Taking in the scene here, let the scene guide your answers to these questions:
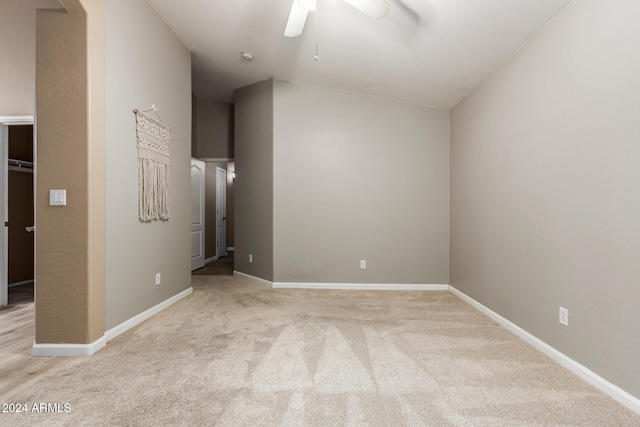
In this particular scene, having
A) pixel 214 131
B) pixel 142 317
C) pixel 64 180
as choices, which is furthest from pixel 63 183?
pixel 214 131

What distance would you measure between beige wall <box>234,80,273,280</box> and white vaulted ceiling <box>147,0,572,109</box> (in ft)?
1.38

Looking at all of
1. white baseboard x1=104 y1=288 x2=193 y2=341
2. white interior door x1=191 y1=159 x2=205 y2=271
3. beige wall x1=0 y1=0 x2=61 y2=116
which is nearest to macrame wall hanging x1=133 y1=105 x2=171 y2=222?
white baseboard x1=104 y1=288 x2=193 y2=341

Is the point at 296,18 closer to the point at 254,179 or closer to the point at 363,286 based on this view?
the point at 254,179

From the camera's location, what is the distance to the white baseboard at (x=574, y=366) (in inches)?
61.1

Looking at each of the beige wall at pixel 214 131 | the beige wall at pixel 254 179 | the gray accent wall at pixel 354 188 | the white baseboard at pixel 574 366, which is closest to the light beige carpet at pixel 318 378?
the white baseboard at pixel 574 366

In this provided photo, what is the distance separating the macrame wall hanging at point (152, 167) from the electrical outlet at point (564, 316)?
357cm

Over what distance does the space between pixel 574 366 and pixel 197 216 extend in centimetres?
545

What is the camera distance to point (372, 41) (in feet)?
9.29

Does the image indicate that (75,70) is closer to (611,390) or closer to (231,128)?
(231,128)

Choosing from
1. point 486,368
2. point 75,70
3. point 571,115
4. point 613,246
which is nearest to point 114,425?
point 486,368

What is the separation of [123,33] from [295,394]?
3.20 metres

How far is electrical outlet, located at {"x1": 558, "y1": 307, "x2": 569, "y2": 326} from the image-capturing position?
6.52 ft

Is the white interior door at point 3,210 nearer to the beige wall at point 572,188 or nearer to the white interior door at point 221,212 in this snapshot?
the white interior door at point 221,212

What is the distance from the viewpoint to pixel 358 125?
410 cm
